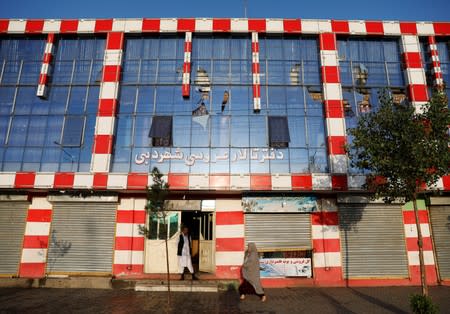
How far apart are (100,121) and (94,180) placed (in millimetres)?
2489

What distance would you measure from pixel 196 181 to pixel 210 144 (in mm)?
1729

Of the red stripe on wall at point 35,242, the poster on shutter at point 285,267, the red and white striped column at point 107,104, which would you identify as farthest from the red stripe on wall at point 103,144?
the poster on shutter at point 285,267

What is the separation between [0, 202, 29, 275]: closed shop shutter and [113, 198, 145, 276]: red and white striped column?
386 cm

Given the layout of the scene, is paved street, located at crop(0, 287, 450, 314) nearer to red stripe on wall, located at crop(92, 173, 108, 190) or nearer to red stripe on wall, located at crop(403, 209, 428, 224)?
red stripe on wall, located at crop(403, 209, 428, 224)

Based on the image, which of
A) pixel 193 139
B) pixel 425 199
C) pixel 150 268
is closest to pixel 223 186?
pixel 193 139

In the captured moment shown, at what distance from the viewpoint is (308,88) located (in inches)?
536

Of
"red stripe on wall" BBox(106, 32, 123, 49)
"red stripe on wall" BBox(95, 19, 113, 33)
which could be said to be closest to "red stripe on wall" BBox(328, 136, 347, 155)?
"red stripe on wall" BBox(106, 32, 123, 49)

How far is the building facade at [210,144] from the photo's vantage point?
39.8ft

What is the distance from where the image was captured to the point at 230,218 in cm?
1253

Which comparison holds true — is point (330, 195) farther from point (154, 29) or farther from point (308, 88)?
point (154, 29)

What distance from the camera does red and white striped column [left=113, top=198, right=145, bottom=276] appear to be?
12.1 metres

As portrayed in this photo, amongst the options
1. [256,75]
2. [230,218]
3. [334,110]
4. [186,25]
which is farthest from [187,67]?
[230,218]

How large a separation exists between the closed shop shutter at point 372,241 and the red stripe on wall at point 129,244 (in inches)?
317

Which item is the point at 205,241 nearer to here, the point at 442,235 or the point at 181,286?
the point at 181,286
